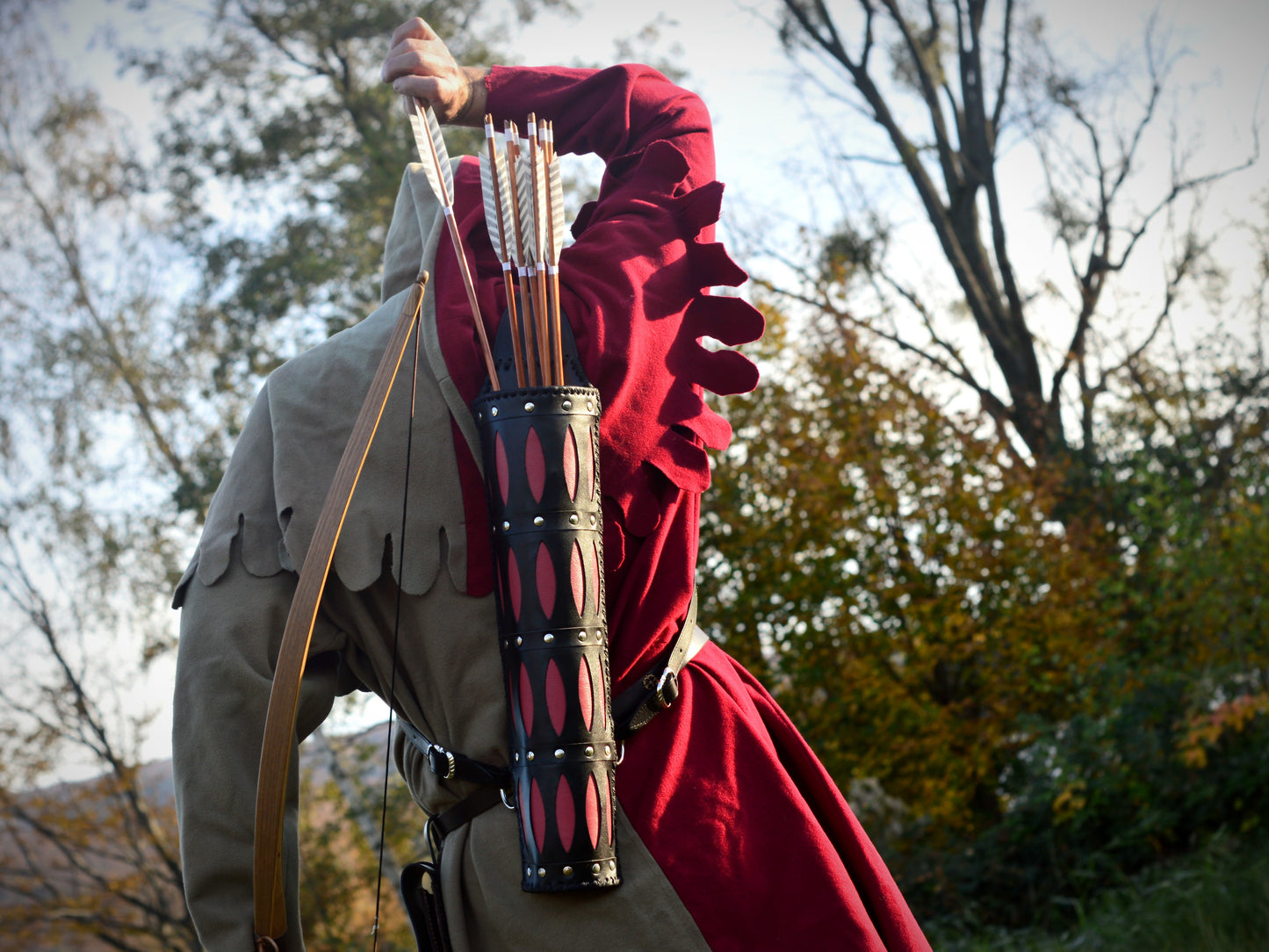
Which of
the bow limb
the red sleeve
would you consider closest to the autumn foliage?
the red sleeve

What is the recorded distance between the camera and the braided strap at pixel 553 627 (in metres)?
1.11

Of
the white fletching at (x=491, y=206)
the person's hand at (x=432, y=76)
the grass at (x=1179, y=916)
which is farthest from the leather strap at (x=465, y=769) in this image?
the grass at (x=1179, y=916)

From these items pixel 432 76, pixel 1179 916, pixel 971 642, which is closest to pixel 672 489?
pixel 432 76

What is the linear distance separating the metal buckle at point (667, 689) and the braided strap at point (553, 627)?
83mm

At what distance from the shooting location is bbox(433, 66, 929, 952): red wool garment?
1.16 metres

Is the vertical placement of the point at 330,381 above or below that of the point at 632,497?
above

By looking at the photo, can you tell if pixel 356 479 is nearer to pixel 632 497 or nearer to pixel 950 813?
pixel 632 497

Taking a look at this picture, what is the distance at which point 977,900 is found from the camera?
5625 millimetres

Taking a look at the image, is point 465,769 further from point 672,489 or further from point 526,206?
point 526,206

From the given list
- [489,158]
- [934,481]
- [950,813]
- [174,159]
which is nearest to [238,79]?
[174,159]

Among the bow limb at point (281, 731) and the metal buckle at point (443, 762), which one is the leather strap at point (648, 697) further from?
the bow limb at point (281, 731)

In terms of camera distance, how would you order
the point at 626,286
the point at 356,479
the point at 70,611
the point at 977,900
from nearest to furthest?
the point at 356,479
the point at 626,286
the point at 977,900
the point at 70,611

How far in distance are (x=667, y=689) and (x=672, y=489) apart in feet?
0.83

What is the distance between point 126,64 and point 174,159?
0.96 meters
